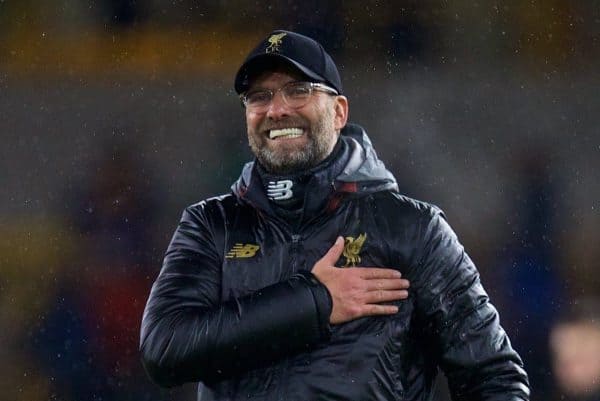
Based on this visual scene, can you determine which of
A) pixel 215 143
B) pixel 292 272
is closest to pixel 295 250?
pixel 292 272

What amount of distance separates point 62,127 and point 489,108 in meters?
2.86

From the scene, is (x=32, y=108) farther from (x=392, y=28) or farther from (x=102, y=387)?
(x=392, y=28)

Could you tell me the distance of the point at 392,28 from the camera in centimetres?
659

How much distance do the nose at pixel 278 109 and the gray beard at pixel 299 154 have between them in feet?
0.25

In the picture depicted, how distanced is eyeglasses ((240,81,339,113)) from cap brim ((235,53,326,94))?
28 millimetres

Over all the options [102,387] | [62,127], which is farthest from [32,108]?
[102,387]

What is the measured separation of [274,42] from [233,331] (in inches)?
30.0

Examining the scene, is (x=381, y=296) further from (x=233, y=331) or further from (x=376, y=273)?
(x=233, y=331)

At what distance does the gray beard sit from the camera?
94.9 inches

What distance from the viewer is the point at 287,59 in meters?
2.38

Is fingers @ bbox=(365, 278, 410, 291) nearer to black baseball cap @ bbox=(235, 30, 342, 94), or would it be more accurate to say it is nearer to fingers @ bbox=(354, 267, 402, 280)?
fingers @ bbox=(354, 267, 402, 280)

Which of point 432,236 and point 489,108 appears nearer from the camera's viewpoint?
point 432,236

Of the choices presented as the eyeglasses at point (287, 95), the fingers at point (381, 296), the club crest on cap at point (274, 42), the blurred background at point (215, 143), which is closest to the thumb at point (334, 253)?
the fingers at point (381, 296)

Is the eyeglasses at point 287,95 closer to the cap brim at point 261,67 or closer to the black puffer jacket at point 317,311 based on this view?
the cap brim at point 261,67
